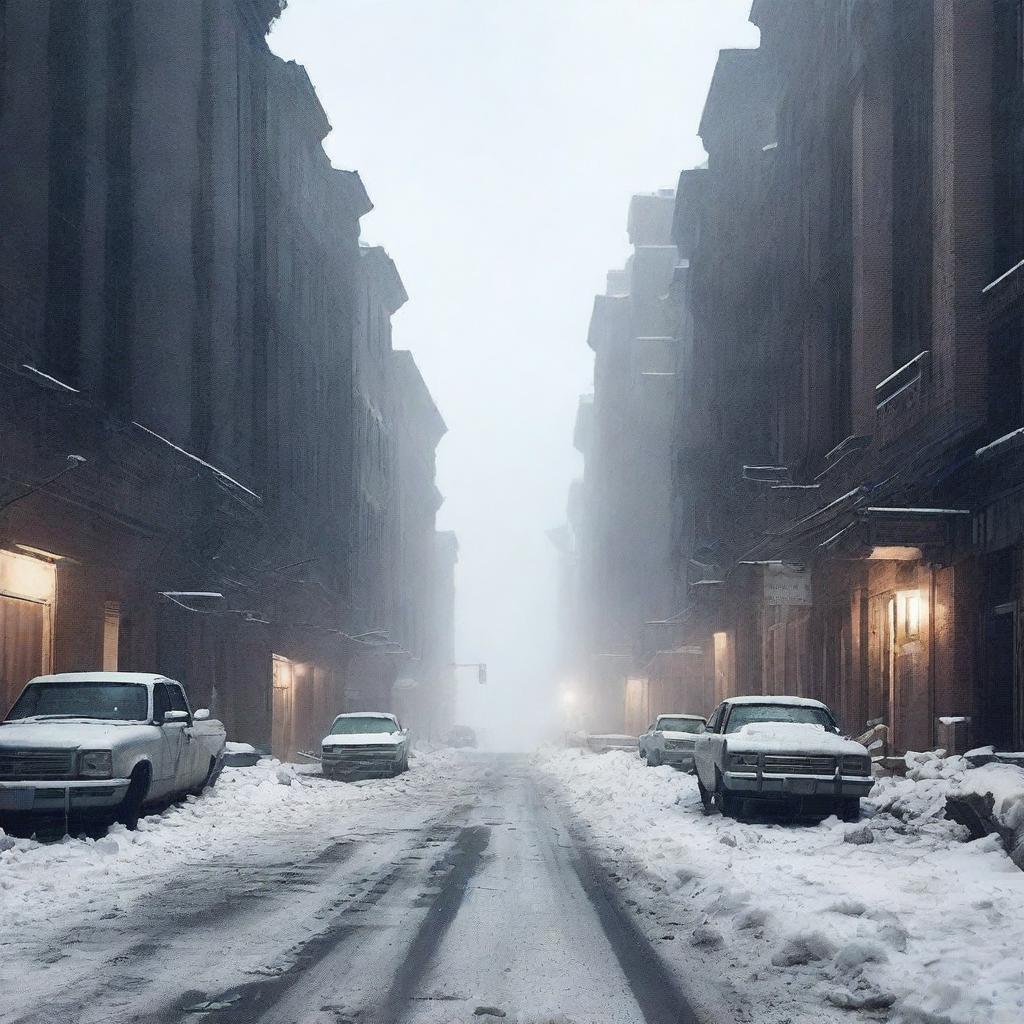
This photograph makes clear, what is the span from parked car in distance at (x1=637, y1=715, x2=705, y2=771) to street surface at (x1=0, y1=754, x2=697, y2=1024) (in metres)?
A: 15.5

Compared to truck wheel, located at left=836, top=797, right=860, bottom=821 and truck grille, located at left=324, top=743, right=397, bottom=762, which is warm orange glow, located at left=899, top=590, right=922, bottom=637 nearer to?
truck wheel, located at left=836, top=797, right=860, bottom=821

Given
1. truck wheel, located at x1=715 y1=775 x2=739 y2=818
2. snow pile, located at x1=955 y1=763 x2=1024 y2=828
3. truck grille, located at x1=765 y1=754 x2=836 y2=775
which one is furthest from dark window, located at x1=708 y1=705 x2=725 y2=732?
snow pile, located at x1=955 y1=763 x2=1024 y2=828

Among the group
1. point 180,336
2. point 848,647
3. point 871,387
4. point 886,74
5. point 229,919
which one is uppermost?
point 886,74

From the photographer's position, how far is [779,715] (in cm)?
1933

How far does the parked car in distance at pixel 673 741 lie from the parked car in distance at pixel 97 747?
604 inches

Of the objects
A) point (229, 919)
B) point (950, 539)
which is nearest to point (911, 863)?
point (229, 919)

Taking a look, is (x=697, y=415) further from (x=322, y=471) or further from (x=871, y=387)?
(x=871, y=387)

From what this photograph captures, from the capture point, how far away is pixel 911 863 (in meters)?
12.5

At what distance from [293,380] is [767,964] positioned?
44801mm

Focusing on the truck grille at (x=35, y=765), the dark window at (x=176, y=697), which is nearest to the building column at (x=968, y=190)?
the dark window at (x=176, y=697)

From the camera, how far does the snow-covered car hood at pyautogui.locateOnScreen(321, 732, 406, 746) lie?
102 feet

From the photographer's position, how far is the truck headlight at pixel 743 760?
17359 mm

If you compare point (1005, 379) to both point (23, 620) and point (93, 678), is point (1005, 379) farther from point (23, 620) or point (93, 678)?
point (23, 620)

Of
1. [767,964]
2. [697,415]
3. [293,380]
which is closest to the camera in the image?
[767,964]
